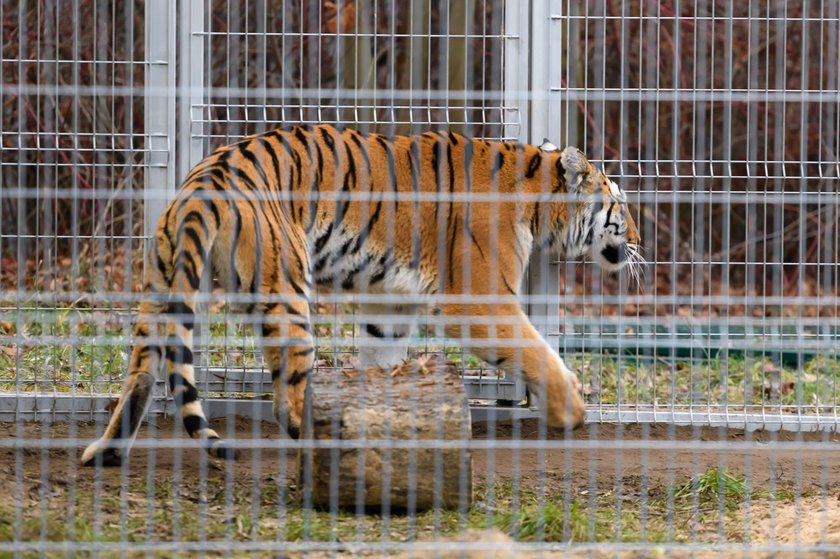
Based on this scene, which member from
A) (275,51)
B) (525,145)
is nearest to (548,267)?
(525,145)

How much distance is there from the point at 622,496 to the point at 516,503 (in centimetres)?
52

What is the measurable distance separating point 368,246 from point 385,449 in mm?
1294

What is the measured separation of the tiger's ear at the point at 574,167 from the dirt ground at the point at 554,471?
3.77ft

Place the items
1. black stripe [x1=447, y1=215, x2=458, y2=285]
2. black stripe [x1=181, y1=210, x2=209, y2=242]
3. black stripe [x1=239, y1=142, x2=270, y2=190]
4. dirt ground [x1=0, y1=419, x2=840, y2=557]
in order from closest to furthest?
1. dirt ground [x1=0, y1=419, x2=840, y2=557]
2. black stripe [x1=181, y1=210, x2=209, y2=242]
3. black stripe [x1=239, y1=142, x2=270, y2=190]
4. black stripe [x1=447, y1=215, x2=458, y2=285]

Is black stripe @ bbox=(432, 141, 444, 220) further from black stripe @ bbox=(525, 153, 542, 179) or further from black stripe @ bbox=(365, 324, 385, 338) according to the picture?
black stripe @ bbox=(365, 324, 385, 338)

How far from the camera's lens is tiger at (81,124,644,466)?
4.71 metres

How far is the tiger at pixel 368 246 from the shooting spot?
15.5 feet

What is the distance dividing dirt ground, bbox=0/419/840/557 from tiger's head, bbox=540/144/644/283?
0.84 m

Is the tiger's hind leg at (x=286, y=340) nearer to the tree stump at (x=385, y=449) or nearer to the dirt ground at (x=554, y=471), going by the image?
the dirt ground at (x=554, y=471)

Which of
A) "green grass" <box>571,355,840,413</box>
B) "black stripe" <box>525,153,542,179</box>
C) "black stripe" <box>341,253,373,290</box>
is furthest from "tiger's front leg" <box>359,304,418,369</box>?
"green grass" <box>571,355,840,413</box>

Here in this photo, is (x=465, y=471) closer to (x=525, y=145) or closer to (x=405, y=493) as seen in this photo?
(x=405, y=493)

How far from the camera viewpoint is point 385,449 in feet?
13.9

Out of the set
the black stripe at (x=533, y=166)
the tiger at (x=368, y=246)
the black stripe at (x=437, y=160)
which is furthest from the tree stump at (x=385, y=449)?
the black stripe at (x=533, y=166)

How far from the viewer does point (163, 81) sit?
552 centimetres
